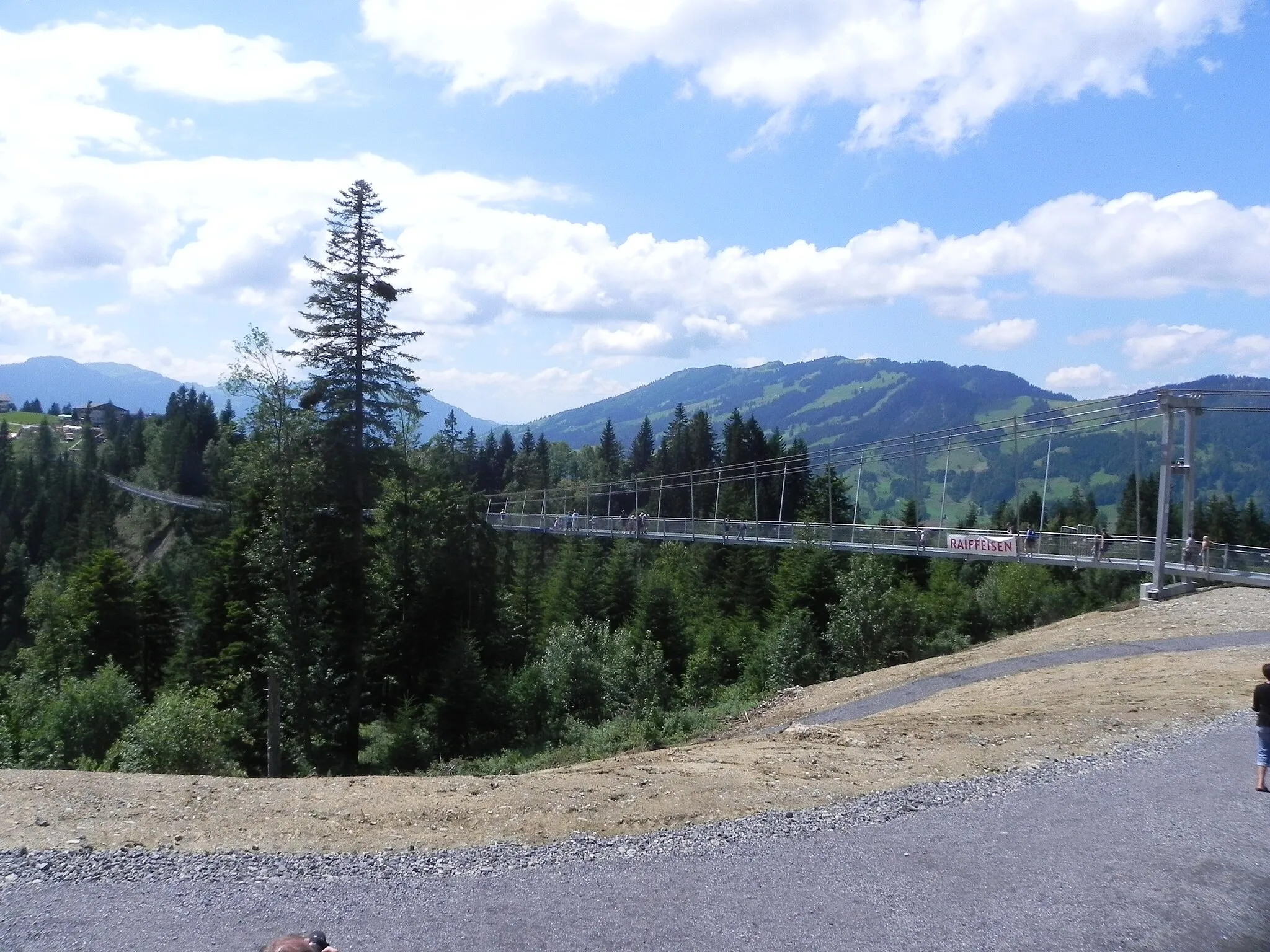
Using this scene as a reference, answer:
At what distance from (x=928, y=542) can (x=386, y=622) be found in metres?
21.4

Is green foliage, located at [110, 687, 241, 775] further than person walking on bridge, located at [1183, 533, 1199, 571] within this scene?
No

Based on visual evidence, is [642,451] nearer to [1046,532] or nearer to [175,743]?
[1046,532]

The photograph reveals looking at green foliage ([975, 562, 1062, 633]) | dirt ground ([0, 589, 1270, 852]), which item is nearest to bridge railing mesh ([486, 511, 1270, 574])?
green foliage ([975, 562, 1062, 633])

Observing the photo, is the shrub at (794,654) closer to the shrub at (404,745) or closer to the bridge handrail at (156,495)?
the shrub at (404,745)

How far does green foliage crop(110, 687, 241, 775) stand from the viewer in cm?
2011

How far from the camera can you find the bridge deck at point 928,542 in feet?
90.5

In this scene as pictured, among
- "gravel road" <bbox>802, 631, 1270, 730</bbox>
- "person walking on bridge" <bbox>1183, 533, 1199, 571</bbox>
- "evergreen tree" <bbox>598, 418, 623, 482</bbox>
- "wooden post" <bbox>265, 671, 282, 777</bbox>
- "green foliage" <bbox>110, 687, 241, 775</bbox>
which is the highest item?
"evergreen tree" <bbox>598, 418, 623, 482</bbox>

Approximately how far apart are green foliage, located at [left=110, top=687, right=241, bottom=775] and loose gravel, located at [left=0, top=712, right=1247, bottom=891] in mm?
11303

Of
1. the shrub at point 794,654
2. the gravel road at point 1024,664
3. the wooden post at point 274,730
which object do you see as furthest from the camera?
the shrub at point 794,654

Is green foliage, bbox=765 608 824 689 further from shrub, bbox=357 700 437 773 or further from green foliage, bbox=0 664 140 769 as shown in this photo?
green foliage, bbox=0 664 140 769

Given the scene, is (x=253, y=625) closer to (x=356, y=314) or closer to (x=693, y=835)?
(x=356, y=314)

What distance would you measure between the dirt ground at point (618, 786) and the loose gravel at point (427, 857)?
322 mm

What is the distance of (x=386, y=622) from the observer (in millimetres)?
37719

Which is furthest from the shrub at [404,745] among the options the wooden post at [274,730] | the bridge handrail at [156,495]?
the bridge handrail at [156,495]
